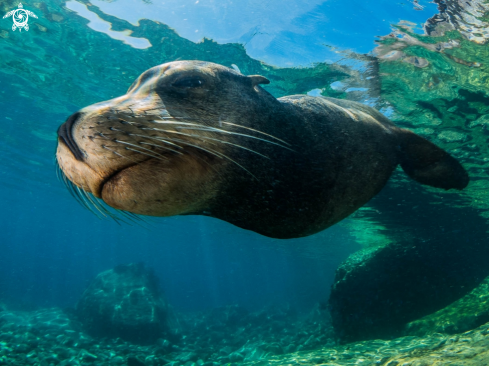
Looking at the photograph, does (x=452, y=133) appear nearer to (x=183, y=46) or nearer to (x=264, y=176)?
(x=183, y=46)

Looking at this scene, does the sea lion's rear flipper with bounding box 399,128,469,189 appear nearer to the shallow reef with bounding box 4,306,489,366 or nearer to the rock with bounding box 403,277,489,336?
the shallow reef with bounding box 4,306,489,366

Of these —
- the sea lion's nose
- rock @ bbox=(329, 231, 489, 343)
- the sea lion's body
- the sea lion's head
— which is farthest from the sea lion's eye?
rock @ bbox=(329, 231, 489, 343)

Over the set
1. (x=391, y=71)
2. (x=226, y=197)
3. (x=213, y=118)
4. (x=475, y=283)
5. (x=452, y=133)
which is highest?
(x=391, y=71)

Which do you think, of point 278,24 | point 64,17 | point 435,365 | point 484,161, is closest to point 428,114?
point 484,161

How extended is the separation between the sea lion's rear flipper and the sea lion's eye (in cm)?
266

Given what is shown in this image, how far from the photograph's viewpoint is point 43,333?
14242mm

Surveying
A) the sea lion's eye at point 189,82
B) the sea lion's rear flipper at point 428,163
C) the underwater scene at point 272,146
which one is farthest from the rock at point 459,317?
the sea lion's eye at point 189,82

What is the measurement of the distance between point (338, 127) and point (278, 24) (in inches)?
248

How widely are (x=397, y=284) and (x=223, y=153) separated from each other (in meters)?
13.5

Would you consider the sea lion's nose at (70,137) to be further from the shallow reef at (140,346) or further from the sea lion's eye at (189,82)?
the shallow reef at (140,346)

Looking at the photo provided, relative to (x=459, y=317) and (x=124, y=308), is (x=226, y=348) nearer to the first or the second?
(x=124, y=308)

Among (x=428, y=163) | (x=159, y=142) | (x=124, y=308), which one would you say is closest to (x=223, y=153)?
(x=159, y=142)

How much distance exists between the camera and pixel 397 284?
12891 mm

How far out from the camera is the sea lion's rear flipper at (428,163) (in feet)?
12.3
